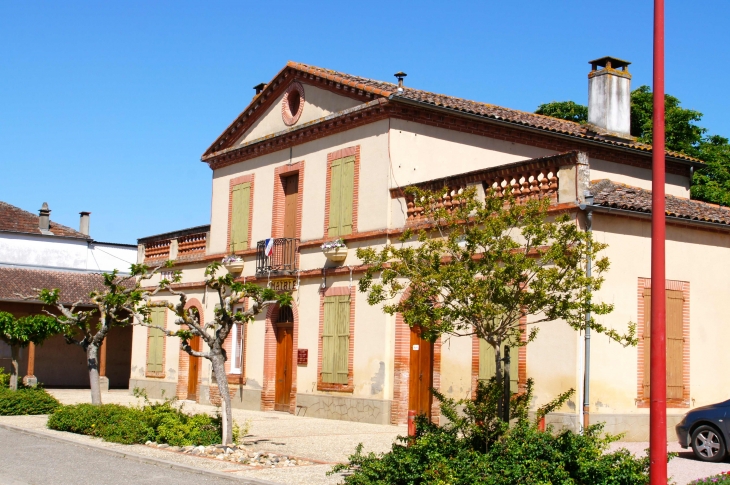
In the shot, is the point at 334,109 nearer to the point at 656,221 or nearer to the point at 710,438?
the point at 710,438

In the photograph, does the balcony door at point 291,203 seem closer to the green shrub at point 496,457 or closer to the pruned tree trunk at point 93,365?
the pruned tree trunk at point 93,365

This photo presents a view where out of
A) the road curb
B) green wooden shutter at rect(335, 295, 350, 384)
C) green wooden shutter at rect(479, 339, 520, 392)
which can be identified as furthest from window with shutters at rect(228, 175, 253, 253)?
the road curb

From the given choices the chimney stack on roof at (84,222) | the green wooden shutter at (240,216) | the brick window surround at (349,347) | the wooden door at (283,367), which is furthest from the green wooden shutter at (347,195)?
the chimney stack on roof at (84,222)

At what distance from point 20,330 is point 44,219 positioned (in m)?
16.8

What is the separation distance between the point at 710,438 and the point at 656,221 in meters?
6.75

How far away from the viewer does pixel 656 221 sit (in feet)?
26.5

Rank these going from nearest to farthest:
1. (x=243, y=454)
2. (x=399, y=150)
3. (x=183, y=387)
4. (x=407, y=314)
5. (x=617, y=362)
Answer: (x=407, y=314) < (x=243, y=454) < (x=617, y=362) < (x=399, y=150) < (x=183, y=387)

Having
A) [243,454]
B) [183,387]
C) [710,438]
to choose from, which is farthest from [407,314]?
[183,387]

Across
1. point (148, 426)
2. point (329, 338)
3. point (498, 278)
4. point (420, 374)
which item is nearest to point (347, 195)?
point (329, 338)

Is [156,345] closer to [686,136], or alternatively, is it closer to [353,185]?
[353,185]

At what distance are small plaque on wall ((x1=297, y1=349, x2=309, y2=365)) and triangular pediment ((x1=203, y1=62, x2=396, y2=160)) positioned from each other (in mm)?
5661

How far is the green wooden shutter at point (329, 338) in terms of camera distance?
20.6 m

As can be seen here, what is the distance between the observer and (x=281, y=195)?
23250mm

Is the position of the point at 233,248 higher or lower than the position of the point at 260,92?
lower
